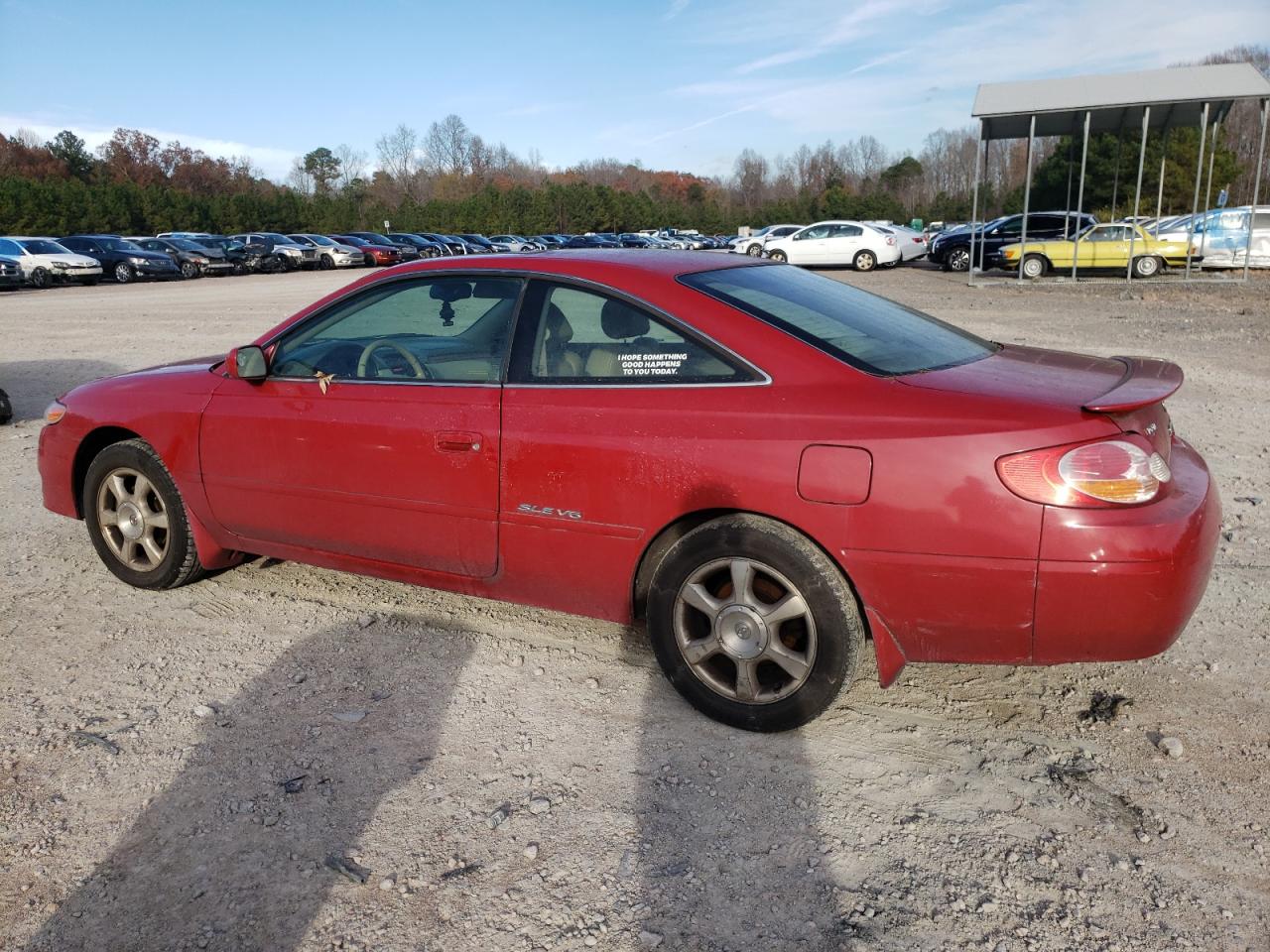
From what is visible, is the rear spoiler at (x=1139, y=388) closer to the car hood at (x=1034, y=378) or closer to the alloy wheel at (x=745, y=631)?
the car hood at (x=1034, y=378)

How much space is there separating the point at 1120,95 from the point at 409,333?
2252 centimetres

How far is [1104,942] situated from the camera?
2.38m

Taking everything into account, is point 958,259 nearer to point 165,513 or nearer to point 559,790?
point 165,513

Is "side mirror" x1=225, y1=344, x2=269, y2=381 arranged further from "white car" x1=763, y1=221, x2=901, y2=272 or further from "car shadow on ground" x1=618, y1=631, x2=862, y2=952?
"white car" x1=763, y1=221, x2=901, y2=272

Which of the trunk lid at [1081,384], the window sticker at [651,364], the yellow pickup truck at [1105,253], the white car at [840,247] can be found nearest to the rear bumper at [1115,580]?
the trunk lid at [1081,384]

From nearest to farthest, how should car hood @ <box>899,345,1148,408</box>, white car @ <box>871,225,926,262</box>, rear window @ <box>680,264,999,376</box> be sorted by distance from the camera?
car hood @ <box>899,345,1148,408</box>, rear window @ <box>680,264,999,376</box>, white car @ <box>871,225,926,262</box>

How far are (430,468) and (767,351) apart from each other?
4.37ft

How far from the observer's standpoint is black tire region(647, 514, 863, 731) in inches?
123

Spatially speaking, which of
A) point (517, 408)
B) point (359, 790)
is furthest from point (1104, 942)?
point (517, 408)

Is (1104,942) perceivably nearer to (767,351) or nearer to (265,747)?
(767,351)

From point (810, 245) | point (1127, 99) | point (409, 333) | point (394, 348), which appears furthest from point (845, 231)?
point (394, 348)

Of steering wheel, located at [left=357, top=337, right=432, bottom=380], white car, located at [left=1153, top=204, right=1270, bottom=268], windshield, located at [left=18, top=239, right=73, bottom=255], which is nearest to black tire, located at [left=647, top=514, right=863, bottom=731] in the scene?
steering wheel, located at [left=357, top=337, right=432, bottom=380]

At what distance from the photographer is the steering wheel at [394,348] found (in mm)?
3985

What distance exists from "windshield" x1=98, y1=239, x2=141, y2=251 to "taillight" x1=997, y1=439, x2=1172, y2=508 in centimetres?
3706
